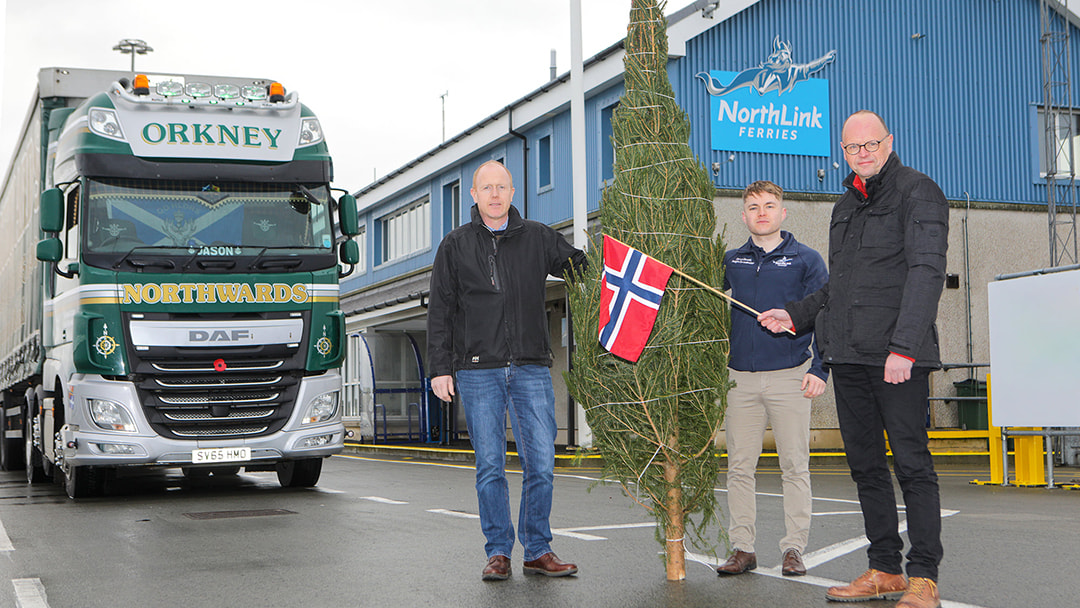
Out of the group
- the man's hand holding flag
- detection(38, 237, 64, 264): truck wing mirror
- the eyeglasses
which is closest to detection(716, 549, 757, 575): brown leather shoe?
the man's hand holding flag

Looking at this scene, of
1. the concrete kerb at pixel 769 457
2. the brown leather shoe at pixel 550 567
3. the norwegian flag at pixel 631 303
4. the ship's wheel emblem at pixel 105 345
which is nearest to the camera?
the norwegian flag at pixel 631 303

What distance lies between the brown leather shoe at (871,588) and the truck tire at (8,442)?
13819mm

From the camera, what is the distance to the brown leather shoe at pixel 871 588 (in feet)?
16.8

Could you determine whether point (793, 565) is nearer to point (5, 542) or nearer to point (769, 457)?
point (5, 542)

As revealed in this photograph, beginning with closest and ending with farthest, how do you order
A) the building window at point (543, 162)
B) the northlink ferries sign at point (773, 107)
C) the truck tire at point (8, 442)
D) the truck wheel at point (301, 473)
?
the truck wheel at point (301, 473)
the truck tire at point (8, 442)
the northlink ferries sign at point (773, 107)
the building window at point (543, 162)

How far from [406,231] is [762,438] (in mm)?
26096

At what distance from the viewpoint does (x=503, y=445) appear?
234 inches

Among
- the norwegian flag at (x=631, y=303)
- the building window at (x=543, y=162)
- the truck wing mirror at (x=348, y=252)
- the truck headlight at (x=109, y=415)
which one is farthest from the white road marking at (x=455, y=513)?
the building window at (x=543, y=162)

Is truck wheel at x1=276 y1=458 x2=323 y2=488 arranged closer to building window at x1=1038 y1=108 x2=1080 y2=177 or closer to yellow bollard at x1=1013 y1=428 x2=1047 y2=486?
yellow bollard at x1=1013 y1=428 x2=1047 y2=486

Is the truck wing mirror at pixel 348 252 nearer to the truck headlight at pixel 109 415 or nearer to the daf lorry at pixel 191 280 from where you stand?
the daf lorry at pixel 191 280

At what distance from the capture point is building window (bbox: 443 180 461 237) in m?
27.8

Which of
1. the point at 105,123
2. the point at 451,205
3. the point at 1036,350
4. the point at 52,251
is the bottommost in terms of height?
the point at 1036,350

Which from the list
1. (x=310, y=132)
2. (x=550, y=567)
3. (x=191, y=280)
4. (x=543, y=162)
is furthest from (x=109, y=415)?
(x=543, y=162)

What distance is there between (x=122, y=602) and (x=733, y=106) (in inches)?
628
